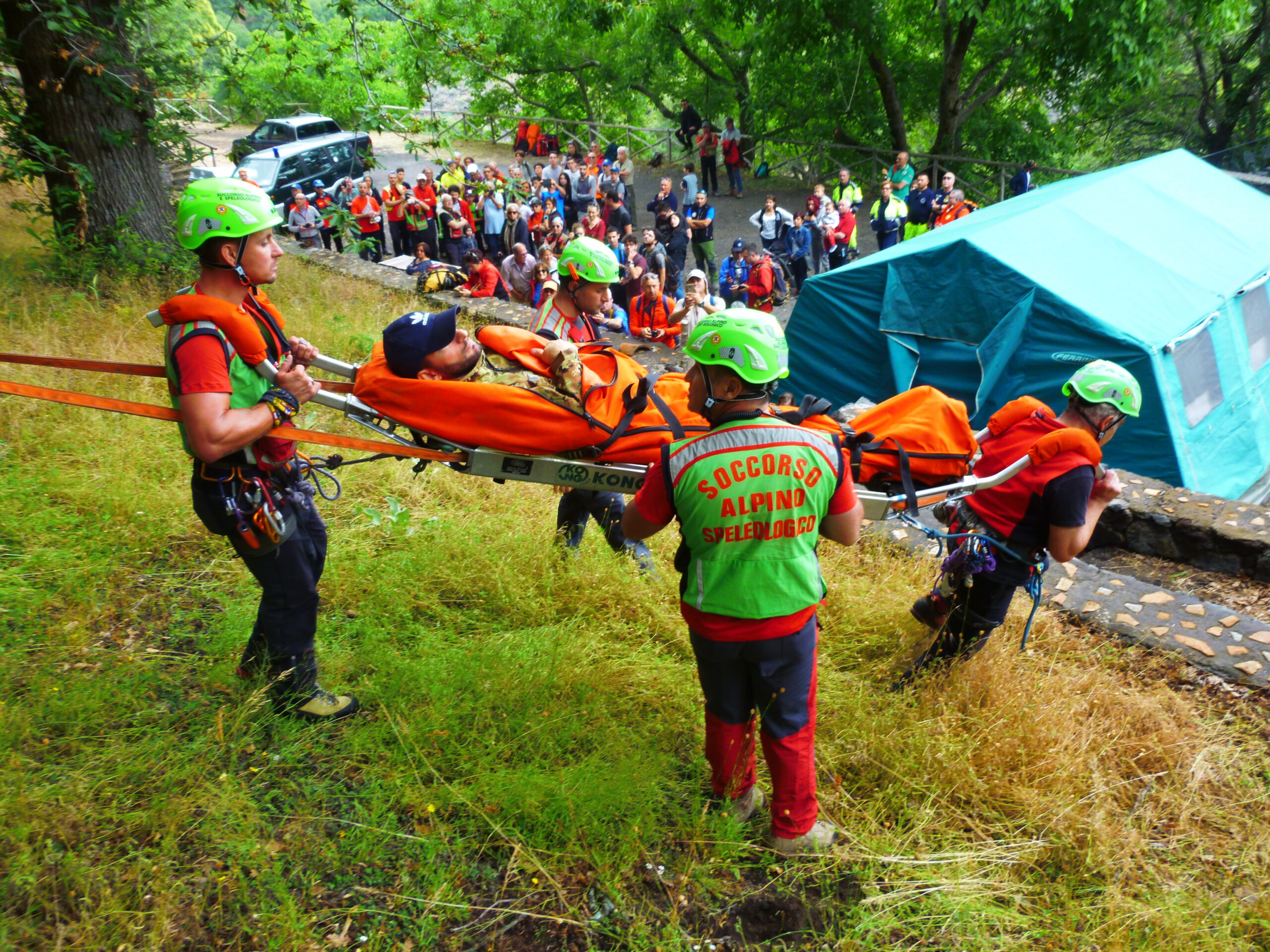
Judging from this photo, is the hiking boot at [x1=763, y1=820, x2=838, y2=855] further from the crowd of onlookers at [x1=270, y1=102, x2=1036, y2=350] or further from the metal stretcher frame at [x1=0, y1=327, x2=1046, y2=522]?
the crowd of onlookers at [x1=270, y1=102, x2=1036, y2=350]

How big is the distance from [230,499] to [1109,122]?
976 inches

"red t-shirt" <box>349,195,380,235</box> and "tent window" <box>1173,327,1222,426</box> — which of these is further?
"red t-shirt" <box>349,195,380,235</box>

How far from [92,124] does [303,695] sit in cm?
622

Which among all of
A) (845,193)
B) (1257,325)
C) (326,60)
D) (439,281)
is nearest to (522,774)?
(326,60)

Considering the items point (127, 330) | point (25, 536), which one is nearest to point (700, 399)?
point (25, 536)

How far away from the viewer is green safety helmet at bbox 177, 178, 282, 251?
8.69 feet

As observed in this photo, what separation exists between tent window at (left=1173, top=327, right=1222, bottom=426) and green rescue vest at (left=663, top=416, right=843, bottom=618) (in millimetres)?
6593

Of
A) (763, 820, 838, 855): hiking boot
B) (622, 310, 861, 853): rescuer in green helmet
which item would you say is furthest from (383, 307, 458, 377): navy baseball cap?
(763, 820, 838, 855): hiking boot

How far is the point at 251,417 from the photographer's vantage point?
8.63ft

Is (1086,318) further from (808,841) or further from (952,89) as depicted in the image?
(952,89)

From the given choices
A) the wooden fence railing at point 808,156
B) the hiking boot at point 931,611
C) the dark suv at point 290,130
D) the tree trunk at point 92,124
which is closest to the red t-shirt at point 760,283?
the wooden fence railing at point 808,156

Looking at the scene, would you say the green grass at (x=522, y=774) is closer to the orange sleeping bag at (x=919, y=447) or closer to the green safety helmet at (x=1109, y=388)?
the orange sleeping bag at (x=919, y=447)

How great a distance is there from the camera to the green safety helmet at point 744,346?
241cm

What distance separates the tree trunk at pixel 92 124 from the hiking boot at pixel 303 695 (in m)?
5.31
